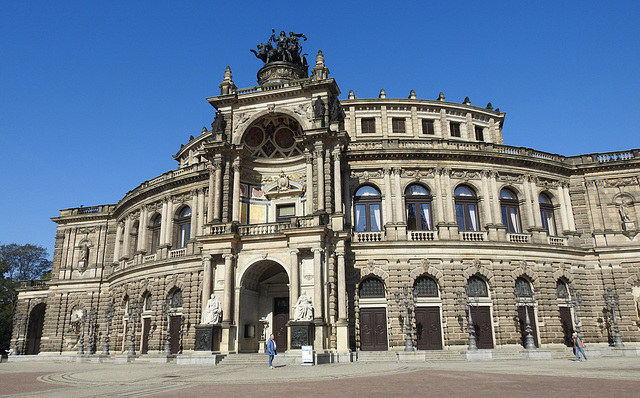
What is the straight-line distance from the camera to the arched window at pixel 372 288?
33.3 metres

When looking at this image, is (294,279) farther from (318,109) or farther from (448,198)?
(448,198)

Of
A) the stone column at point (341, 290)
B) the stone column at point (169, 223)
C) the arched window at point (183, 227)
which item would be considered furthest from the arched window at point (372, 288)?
the stone column at point (169, 223)

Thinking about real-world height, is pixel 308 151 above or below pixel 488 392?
above

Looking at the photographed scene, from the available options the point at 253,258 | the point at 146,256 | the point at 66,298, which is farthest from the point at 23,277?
the point at 253,258

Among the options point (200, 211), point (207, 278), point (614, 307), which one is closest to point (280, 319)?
point (207, 278)

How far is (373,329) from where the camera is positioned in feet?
107

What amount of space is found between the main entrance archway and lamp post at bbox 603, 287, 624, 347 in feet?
72.6

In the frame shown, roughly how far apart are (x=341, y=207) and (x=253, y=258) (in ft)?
21.6

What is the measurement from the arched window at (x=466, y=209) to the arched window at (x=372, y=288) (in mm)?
7542

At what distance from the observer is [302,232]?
2927 centimetres

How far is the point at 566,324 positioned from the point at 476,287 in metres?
7.73

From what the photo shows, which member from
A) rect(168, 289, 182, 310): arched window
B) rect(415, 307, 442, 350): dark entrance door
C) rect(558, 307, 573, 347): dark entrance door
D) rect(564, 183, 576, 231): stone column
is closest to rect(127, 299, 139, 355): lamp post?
rect(168, 289, 182, 310): arched window

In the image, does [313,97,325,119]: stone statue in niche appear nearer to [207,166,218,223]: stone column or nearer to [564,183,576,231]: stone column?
[207,166,218,223]: stone column

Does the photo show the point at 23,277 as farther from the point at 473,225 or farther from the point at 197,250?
the point at 473,225
